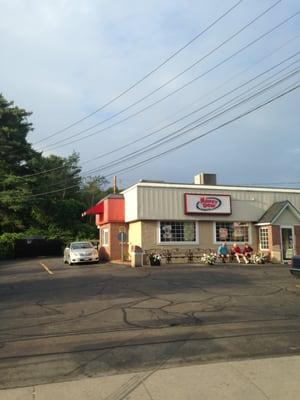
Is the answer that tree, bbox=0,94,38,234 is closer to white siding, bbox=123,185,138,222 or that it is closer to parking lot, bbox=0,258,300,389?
white siding, bbox=123,185,138,222

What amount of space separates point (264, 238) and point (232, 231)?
2084 millimetres

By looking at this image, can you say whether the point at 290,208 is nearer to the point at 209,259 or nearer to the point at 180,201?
the point at 180,201

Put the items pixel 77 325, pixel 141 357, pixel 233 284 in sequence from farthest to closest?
pixel 233 284
pixel 77 325
pixel 141 357

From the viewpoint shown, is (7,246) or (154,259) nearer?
(154,259)

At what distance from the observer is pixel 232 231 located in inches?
1211

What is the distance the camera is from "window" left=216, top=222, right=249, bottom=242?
99.2ft

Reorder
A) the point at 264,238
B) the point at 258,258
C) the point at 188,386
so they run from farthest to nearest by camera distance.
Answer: the point at 264,238
the point at 258,258
the point at 188,386

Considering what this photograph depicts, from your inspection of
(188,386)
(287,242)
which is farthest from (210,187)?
(188,386)

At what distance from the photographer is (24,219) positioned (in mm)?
51719

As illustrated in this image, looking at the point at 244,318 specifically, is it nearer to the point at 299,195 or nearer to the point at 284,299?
the point at 284,299

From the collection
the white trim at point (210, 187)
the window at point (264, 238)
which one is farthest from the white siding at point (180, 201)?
the window at point (264, 238)

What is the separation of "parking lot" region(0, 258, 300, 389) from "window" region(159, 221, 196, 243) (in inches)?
443

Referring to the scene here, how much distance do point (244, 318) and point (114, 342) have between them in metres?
3.47

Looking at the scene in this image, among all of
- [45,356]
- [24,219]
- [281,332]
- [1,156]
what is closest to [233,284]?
[281,332]
